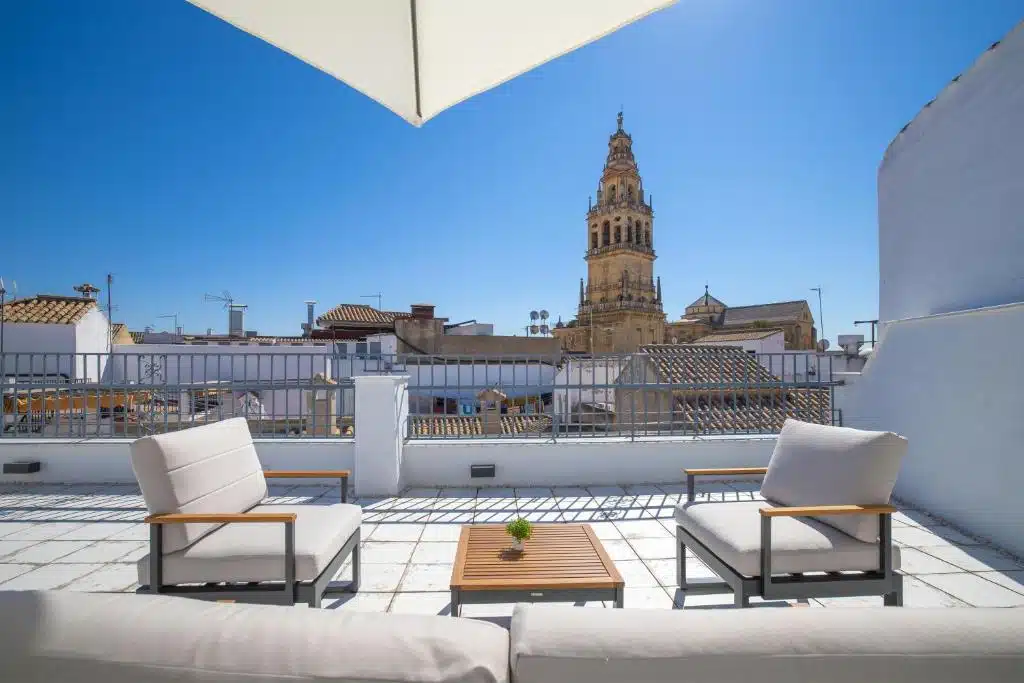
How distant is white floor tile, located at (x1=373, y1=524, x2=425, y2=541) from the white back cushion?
3.64 feet

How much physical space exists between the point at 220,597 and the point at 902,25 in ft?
27.5

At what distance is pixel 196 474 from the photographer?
Answer: 2307 mm

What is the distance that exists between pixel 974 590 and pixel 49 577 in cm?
555

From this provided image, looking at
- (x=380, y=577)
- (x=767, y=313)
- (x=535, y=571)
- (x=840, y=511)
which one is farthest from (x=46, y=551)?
(x=767, y=313)

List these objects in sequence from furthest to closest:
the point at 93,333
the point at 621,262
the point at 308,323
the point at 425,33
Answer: the point at 621,262 → the point at 308,323 → the point at 93,333 → the point at 425,33

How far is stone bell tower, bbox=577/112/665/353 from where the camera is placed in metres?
47.3

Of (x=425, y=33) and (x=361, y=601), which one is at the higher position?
(x=425, y=33)

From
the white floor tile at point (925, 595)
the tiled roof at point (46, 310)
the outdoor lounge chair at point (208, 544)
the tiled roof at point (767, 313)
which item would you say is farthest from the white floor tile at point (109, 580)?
the tiled roof at point (767, 313)

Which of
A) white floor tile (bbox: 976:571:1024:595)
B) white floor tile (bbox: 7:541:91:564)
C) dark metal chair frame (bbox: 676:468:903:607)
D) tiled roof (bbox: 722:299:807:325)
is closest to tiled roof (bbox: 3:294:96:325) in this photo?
white floor tile (bbox: 7:541:91:564)

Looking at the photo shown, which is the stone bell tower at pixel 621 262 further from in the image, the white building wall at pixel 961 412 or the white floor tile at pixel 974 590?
the white floor tile at pixel 974 590

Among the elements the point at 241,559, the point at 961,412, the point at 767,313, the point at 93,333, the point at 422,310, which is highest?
the point at 767,313

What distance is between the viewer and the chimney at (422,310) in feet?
61.5

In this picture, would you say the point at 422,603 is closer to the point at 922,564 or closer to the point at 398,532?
the point at 398,532

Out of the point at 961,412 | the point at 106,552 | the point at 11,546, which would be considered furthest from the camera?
the point at 961,412
